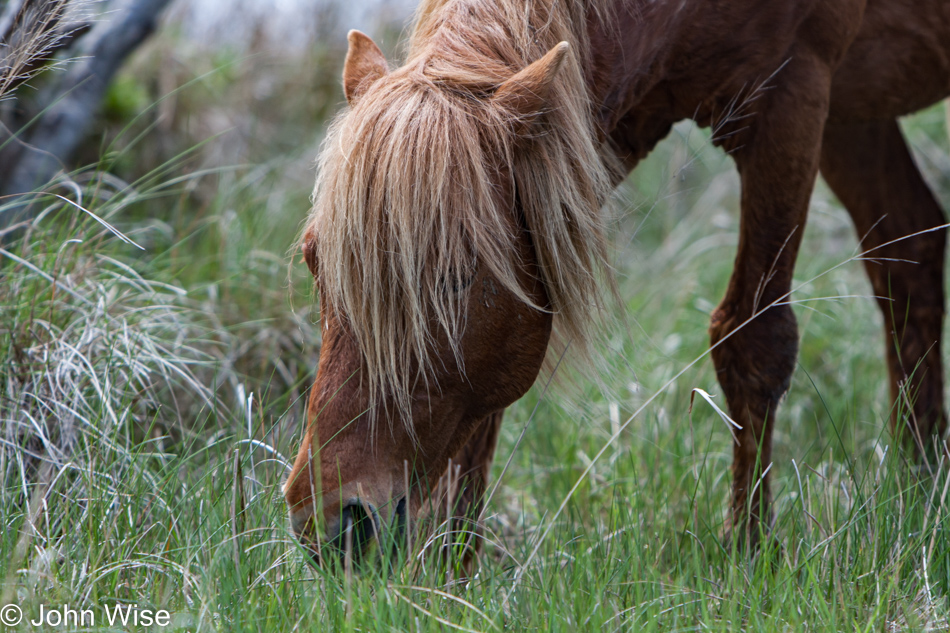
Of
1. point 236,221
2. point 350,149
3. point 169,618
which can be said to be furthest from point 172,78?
point 169,618

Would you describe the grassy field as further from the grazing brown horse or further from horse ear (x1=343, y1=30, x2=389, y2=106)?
horse ear (x1=343, y1=30, x2=389, y2=106)

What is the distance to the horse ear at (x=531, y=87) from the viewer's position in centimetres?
145

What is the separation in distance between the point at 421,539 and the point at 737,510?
37.8 inches

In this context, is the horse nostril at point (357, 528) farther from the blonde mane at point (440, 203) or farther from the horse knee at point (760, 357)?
the horse knee at point (760, 357)

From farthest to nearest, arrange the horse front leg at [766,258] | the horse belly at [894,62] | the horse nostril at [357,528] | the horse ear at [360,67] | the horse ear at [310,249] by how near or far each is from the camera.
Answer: the horse belly at [894,62], the horse front leg at [766,258], the horse ear at [360,67], the horse ear at [310,249], the horse nostril at [357,528]

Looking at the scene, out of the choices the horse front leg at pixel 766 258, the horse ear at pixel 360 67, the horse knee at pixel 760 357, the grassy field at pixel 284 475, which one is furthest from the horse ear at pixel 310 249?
the horse knee at pixel 760 357

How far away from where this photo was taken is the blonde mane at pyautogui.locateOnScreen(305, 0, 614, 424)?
1.42m

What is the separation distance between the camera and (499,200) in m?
1.50

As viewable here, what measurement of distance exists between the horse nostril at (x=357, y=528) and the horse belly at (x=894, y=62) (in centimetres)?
190

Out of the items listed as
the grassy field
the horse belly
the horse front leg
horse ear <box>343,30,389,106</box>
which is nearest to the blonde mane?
horse ear <box>343,30,389,106</box>

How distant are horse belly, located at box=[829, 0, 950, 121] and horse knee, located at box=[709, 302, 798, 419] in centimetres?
76

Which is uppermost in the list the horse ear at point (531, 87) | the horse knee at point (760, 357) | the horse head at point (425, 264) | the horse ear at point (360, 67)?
the horse ear at point (360, 67)

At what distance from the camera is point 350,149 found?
1458 millimetres

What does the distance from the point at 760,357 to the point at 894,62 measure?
39.7 inches
